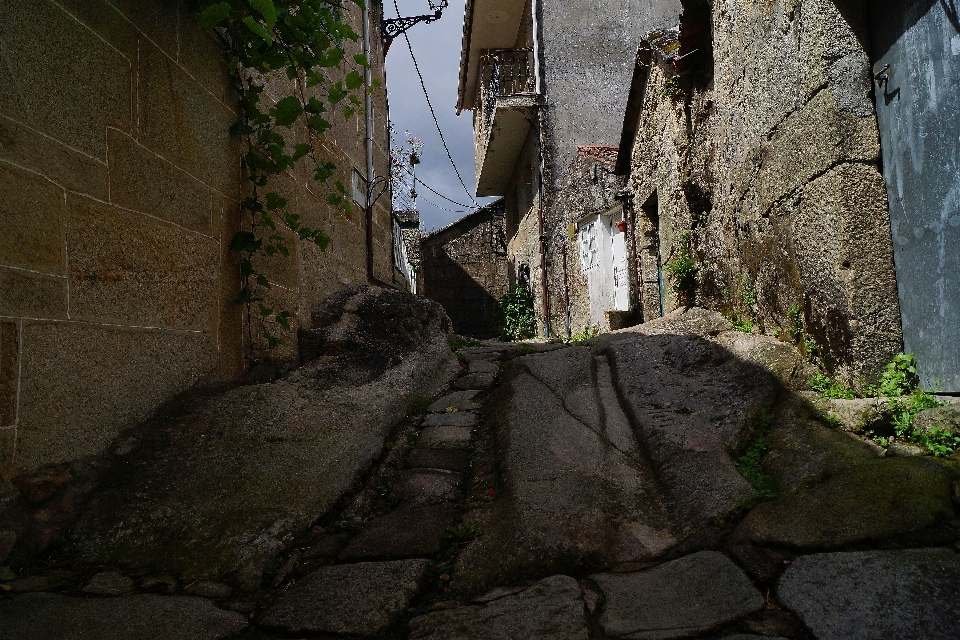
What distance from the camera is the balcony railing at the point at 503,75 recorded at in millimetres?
11852

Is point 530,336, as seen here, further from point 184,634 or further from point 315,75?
point 184,634

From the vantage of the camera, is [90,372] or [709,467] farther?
[709,467]

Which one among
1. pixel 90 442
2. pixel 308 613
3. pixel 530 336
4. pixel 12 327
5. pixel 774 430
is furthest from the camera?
pixel 530 336

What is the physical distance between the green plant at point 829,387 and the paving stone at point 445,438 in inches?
71.1

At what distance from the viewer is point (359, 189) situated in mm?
6105

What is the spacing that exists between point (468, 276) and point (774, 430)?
13576 millimetres

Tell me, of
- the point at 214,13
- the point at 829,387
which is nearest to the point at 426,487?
the point at 829,387

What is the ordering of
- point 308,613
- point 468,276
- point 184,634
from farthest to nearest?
point 468,276 < point 308,613 < point 184,634

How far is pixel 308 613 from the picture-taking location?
1729 millimetres

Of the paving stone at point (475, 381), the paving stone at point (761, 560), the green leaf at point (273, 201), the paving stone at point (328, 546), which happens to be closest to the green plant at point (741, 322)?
the paving stone at point (475, 381)

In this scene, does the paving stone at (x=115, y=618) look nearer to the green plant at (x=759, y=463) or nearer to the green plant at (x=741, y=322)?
the green plant at (x=759, y=463)

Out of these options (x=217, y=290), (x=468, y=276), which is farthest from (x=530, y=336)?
(x=217, y=290)

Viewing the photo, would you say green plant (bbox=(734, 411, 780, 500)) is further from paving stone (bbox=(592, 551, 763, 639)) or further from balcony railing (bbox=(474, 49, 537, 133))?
balcony railing (bbox=(474, 49, 537, 133))

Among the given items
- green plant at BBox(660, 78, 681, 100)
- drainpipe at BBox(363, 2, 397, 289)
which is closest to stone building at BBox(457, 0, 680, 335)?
drainpipe at BBox(363, 2, 397, 289)
